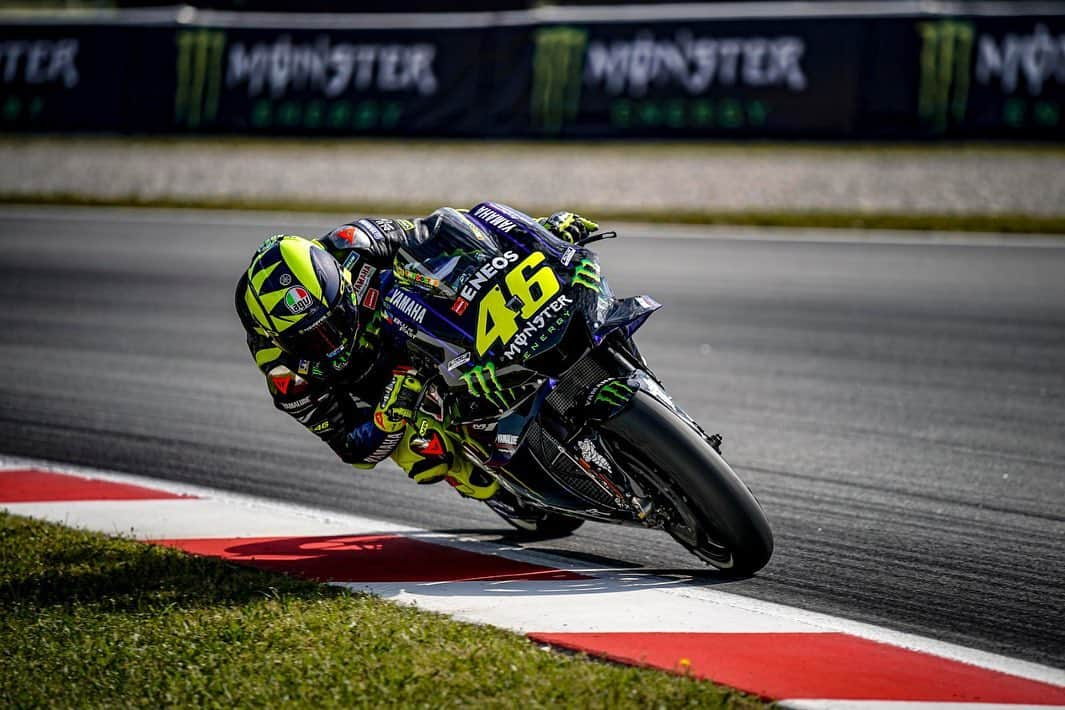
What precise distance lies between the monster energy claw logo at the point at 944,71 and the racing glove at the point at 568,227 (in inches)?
A: 447

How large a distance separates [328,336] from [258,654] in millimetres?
1376

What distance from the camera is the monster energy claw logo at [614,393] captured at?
4453 mm

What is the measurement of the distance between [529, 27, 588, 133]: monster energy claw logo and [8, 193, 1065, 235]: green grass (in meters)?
2.11

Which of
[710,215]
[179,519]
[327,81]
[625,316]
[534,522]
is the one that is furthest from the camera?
[327,81]

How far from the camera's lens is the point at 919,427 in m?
7.07

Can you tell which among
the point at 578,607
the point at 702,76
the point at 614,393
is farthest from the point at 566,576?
the point at 702,76

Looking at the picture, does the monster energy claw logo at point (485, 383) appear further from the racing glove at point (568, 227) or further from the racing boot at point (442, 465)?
the racing glove at point (568, 227)

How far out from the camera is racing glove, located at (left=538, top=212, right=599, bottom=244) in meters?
4.98

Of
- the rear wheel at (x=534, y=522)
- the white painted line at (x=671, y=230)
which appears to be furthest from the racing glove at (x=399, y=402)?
the white painted line at (x=671, y=230)

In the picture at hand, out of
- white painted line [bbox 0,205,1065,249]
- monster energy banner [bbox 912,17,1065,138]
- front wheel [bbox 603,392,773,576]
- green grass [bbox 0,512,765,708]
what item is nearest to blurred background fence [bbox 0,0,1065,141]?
monster energy banner [bbox 912,17,1065,138]

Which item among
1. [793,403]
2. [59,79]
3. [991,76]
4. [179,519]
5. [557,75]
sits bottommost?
[179,519]

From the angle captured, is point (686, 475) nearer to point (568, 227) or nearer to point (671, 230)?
point (568, 227)

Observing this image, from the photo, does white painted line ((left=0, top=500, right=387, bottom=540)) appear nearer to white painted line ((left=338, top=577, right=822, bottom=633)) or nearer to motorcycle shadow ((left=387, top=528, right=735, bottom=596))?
motorcycle shadow ((left=387, top=528, right=735, bottom=596))

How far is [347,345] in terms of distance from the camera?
502cm
